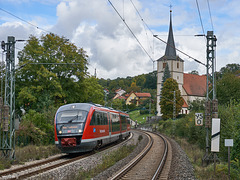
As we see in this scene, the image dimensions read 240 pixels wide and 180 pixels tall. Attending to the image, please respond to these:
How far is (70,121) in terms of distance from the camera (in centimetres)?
1852

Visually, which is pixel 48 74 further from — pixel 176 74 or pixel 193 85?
pixel 193 85

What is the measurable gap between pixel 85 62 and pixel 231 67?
308 feet

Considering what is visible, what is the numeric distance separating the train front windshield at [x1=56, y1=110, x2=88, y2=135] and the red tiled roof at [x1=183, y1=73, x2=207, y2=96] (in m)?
80.6

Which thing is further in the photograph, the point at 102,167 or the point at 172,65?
the point at 172,65

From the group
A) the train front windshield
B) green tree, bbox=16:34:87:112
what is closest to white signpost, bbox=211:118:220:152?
the train front windshield

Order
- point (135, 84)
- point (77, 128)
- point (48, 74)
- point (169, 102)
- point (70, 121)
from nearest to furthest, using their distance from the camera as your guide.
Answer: point (77, 128) → point (70, 121) → point (48, 74) → point (169, 102) → point (135, 84)

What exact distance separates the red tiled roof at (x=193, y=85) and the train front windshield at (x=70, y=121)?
80.6 m

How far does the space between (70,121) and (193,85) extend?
86.7m

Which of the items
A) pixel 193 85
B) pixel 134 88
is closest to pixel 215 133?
pixel 193 85

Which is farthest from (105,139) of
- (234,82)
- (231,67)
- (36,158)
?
(231,67)

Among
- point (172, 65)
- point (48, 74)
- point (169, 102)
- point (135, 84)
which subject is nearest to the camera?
point (48, 74)

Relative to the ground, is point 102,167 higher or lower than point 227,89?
lower

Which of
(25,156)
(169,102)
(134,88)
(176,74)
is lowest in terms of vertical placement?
(25,156)

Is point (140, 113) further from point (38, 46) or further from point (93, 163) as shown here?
point (93, 163)
